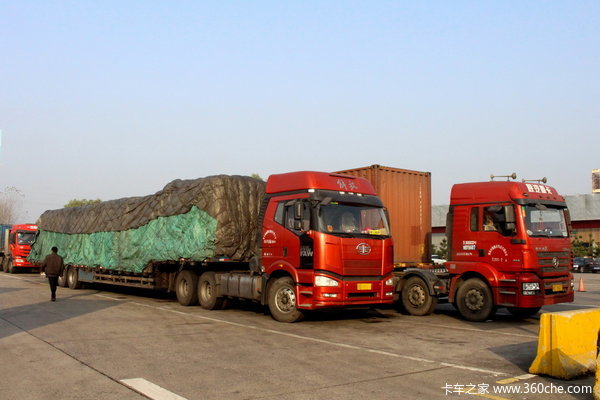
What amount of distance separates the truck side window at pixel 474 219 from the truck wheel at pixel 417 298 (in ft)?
5.74

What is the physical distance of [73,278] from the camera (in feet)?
73.3

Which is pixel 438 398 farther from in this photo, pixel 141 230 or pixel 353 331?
pixel 141 230

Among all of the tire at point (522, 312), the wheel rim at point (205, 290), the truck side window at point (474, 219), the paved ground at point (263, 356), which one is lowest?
the paved ground at point (263, 356)

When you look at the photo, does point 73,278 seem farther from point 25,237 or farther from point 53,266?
point 25,237

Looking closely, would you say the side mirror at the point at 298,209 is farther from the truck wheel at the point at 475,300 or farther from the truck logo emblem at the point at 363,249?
the truck wheel at the point at 475,300

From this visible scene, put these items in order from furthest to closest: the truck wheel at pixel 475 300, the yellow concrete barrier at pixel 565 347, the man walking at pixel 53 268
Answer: the man walking at pixel 53 268, the truck wheel at pixel 475 300, the yellow concrete barrier at pixel 565 347

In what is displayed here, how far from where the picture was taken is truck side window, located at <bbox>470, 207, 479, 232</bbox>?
12.6m

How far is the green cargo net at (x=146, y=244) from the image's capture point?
48.1ft

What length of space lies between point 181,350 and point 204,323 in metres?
3.28

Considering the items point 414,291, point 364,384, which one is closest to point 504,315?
point 414,291

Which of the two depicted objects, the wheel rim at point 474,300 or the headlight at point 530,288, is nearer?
the headlight at point 530,288

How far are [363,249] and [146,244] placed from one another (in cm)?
797


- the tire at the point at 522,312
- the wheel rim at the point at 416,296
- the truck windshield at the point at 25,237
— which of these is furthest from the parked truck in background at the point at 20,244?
the tire at the point at 522,312

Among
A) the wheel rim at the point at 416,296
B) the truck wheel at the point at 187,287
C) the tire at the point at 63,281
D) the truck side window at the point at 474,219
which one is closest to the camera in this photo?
the truck side window at the point at 474,219
